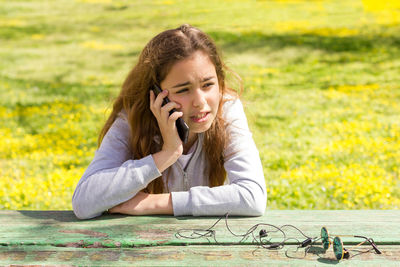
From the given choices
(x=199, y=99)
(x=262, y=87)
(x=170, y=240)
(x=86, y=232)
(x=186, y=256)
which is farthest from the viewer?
(x=262, y=87)

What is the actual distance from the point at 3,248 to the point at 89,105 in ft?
26.1

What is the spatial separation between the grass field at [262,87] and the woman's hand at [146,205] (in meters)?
1.42

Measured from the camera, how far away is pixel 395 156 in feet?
22.0

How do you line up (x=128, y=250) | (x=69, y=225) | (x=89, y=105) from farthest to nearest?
1. (x=89, y=105)
2. (x=69, y=225)
3. (x=128, y=250)

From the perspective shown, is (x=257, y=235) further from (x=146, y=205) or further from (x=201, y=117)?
(x=201, y=117)

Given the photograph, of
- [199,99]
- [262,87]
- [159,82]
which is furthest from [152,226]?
[262,87]

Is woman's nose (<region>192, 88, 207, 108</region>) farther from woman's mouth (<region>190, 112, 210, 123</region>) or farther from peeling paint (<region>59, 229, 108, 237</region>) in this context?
peeling paint (<region>59, 229, 108, 237</region>)

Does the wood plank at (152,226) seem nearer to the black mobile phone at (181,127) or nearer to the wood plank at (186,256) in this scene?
the wood plank at (186,256)

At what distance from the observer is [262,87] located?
11.2 m

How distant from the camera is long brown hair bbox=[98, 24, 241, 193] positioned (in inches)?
115

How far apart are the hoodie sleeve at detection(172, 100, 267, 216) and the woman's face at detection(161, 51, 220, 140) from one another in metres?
0.27

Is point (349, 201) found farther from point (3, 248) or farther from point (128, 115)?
point (3, 248)

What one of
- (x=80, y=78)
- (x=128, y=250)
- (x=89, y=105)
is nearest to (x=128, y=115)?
(x=128, y=250)

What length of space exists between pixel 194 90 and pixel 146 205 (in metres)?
0.66
